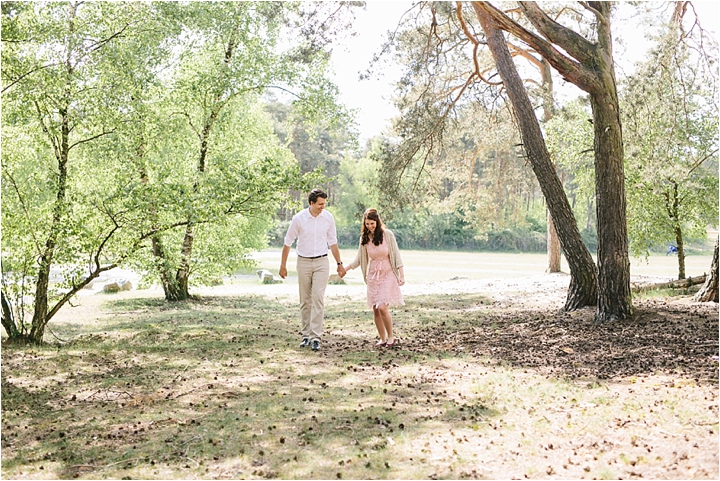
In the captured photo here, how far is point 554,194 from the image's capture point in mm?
10672

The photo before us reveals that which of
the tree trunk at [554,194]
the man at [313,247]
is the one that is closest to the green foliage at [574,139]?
the tree trunk at [554,194]

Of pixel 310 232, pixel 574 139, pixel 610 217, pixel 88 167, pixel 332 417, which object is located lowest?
pixel 332 417

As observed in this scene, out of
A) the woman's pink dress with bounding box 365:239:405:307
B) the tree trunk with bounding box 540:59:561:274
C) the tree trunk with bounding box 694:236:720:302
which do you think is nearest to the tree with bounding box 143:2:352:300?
the woman's pink dress with bounding box 365:239:405:307

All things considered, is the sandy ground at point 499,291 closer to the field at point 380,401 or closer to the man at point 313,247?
the field at point 380,401

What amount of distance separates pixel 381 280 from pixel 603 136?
3918mm

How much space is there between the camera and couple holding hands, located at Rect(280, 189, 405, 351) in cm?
837

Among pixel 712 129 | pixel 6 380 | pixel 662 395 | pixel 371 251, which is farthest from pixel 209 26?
pixel 662 395

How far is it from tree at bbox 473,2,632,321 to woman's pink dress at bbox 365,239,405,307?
3.11 m

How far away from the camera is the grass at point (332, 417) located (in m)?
4.23

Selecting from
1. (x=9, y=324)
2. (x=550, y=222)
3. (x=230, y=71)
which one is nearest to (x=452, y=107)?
(x=230, y=71)

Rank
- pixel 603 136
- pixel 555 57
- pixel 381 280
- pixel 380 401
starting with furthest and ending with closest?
pixel 603 136, pixel 555 57, pixel 381 280, pixel 380 401

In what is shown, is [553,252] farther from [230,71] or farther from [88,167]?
[88,167]

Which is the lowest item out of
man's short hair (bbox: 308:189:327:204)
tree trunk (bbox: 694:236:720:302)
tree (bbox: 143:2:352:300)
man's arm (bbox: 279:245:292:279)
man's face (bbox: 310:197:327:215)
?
tree trunk (bbox: 694:236:720:302)

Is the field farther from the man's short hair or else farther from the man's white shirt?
the man's short hair
